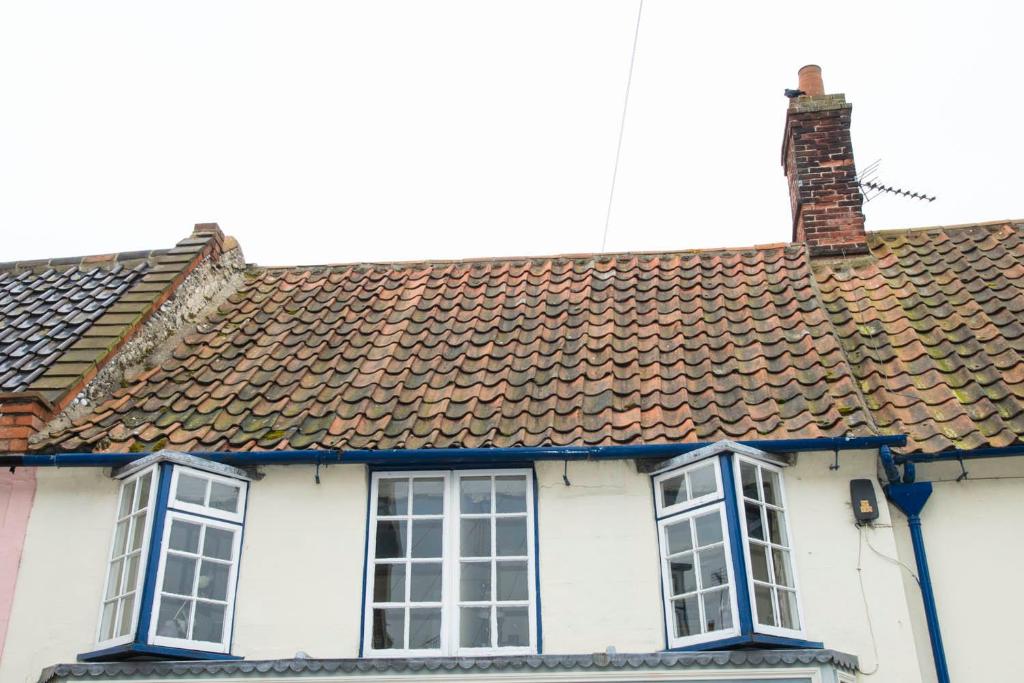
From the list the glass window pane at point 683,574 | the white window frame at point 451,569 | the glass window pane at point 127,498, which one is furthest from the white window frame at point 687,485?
the glass window pane at point 127,498

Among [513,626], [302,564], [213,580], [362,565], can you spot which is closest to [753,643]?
[513,626]

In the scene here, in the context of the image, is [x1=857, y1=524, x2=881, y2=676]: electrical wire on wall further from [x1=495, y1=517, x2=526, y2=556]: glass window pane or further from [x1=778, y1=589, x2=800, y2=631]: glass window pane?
[x1=495, y1=517, x2=526, y2=556]: glass window pane

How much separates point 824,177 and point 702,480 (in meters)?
6.01

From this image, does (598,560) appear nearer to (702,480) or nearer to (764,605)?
(702,480)

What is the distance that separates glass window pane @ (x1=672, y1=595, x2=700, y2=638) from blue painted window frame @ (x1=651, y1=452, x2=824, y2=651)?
71mm

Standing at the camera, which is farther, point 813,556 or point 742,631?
point 813,556

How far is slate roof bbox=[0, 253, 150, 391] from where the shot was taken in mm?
11484

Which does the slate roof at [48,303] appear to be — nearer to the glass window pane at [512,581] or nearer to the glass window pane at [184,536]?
the glass window pane at [184,536]

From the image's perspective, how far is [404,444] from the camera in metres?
9.73

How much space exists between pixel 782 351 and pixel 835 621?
2.96 metres

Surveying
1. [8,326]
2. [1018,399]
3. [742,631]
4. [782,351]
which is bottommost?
[742,631]

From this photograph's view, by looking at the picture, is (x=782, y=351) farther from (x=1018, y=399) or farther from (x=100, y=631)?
(x=100, y=631)

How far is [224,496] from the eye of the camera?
9789 millimetres

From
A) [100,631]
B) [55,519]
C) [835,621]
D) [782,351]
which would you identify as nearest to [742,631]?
[835,621]
